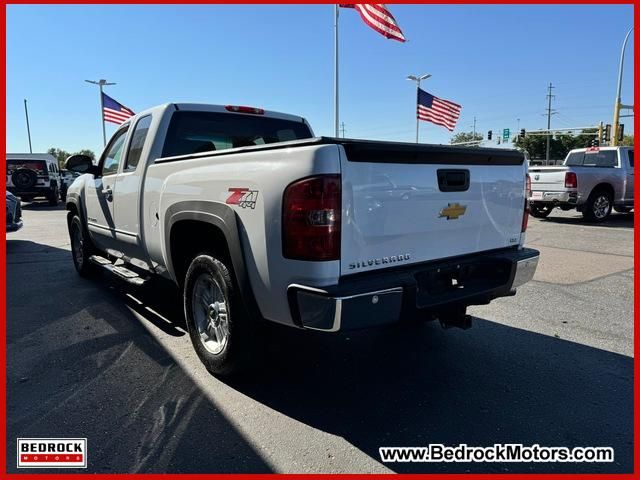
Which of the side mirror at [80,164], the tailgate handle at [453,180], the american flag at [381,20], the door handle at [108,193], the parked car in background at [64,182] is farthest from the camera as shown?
the parked car in background at [64,182]

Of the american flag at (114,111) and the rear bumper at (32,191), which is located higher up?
the american flag at (114,111)

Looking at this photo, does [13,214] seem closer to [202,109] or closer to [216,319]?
[202,109]

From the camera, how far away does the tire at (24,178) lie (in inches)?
784

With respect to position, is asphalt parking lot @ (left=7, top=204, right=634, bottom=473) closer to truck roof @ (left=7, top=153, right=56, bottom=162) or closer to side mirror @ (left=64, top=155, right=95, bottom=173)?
side mirror @ (left=64, top=155, right=95, bottom=173)

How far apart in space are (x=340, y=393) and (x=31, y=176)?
849 inches

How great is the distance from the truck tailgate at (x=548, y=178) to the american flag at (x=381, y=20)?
727 cm

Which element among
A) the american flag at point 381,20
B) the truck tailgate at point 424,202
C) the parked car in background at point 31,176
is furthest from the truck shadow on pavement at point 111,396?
the parked car in background at point 31,176

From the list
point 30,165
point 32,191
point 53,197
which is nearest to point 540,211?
point 32,191

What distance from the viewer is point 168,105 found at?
4.25 m

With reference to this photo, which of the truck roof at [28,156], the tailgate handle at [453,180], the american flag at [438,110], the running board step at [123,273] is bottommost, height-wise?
the running board step at [123,273]

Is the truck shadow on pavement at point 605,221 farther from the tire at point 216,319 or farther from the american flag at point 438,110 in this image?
the tire at point 216,319

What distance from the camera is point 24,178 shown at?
20.1 m

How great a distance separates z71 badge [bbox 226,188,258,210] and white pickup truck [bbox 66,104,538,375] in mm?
11

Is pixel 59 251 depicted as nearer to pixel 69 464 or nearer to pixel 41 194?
pixel 69 464
